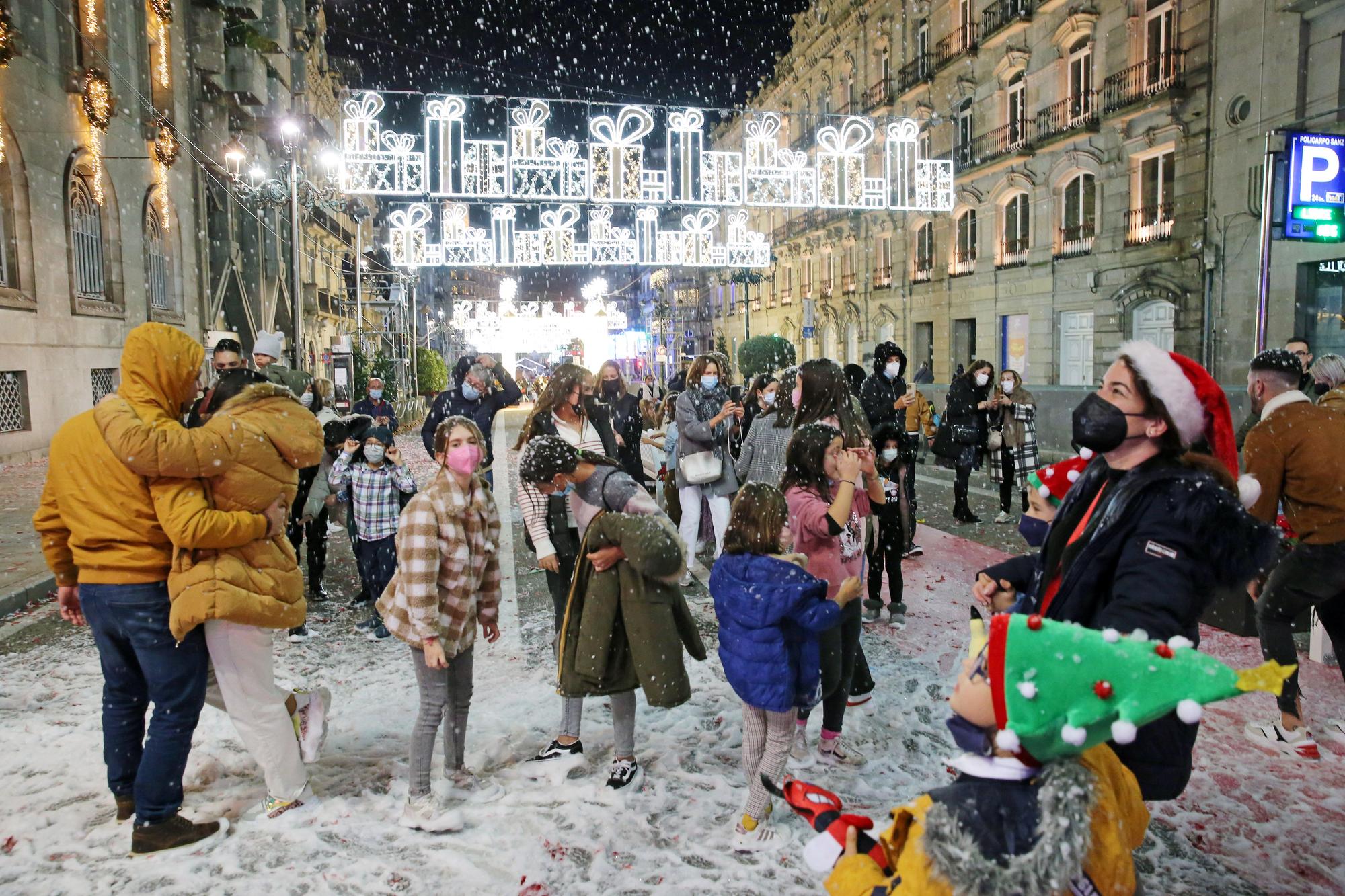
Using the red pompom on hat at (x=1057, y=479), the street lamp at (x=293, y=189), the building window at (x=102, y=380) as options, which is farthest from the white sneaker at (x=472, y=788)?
the building window at (x=102, y=380)

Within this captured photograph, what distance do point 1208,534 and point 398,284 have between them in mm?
42917

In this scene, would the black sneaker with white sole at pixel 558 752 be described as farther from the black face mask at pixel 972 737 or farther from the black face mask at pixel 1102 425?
the black face mask at pixel 1102 425

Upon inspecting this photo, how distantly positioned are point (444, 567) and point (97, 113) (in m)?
18.6

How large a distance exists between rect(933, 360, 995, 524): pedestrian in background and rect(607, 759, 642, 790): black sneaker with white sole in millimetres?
7074

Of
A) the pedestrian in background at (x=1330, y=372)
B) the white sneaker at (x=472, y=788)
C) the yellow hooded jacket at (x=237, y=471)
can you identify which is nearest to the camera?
the yellow hooded jacket at (x=237, y=471)

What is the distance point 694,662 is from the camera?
538 centimetres

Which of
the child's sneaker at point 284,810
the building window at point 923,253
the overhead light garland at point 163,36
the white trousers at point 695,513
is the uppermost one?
the overhead light garland at point 163,36

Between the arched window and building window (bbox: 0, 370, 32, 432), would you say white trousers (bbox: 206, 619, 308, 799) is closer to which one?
building window (bbox: 0, 370, 32, 432)

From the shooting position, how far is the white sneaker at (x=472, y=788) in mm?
3754

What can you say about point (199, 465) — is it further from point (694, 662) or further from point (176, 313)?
point (176, 313)

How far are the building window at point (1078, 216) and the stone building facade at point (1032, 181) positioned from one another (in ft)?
0.17

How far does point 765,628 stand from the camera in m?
3.30

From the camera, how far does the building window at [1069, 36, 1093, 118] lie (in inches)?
915

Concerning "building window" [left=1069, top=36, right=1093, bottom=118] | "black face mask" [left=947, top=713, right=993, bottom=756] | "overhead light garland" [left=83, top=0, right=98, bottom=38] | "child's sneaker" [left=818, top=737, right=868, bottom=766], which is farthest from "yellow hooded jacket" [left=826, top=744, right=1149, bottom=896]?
"building window" [left=1069, top=36, right=1093, bottom=118]
